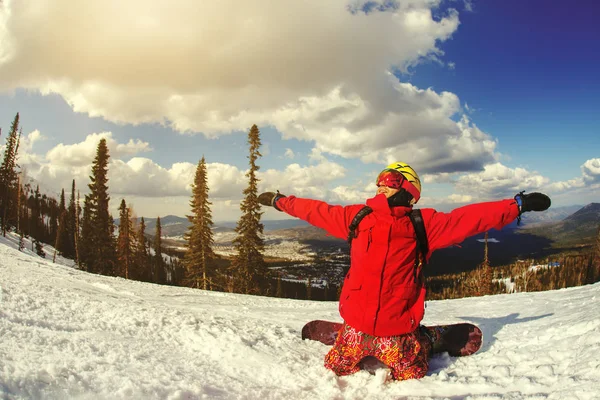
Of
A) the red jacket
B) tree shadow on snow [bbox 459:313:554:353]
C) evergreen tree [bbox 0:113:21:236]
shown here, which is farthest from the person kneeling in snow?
evergreen tree [bbox 0:113:21:236]

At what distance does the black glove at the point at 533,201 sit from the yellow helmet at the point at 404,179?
99cm

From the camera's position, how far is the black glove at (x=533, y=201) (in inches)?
138

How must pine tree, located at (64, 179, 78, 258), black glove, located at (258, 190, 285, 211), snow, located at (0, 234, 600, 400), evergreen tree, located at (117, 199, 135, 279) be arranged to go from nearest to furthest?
1. snow, located at (0, 234, 600, 400)
2. black glove, located at (258, 190, 285, 211)
3. evergreen tree, located at (117, 199, 135, 279)
4. pine tree, located at (64, 179, 78, 258)

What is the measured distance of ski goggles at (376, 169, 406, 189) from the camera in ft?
12.3

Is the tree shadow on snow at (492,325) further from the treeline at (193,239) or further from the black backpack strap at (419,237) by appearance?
the treeline at (193,239)

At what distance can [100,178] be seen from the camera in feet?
122

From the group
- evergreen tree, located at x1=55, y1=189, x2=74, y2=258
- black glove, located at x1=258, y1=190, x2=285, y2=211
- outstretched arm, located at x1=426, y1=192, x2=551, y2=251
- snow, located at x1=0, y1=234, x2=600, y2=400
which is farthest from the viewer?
evergreen tree, located at x1=55, y1=189, x2=74, y2=258

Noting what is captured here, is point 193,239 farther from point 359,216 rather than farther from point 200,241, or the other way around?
point 359,216

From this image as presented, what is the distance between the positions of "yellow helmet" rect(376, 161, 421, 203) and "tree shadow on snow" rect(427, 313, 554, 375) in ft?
6.73

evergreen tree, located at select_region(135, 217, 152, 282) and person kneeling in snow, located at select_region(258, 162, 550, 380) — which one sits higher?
person kneeling in snow, located at select_region(258, 162, 550, 380)

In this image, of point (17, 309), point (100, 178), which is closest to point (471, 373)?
point (17, 309)

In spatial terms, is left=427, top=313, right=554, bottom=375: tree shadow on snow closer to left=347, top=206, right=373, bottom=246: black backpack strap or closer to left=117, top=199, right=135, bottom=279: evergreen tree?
left=347, top=206, right=373, bottom=246: black backpack strap

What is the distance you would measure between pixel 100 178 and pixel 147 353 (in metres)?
39.2

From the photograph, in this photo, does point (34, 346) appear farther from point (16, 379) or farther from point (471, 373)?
point (471, 373)
